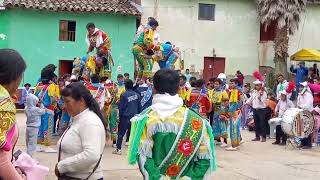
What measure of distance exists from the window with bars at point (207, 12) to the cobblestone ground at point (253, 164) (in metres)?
15.2

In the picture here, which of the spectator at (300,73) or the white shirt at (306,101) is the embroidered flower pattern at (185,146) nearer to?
the white shirt at (306,101)

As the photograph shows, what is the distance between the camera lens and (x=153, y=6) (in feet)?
89.8

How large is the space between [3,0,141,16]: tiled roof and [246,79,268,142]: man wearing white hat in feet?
41.2

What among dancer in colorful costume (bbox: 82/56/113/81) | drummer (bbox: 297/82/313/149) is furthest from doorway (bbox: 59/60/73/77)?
drummer (bbox: 297/82/313/149)

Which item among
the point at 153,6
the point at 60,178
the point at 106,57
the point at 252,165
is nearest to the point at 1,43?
the point at 153,6

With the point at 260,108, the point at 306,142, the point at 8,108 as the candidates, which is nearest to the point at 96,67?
the point at 260,108

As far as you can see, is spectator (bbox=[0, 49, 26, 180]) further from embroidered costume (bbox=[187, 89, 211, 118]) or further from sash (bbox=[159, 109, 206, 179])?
embroidered costume (bbox=[187, 89, 211, 118])

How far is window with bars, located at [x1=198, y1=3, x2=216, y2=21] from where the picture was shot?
28.4 metres

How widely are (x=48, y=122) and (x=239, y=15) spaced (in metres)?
19.2

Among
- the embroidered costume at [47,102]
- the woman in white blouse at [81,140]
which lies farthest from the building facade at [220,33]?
the woman in white blouse at [81,140]

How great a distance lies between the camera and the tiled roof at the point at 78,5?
2530cm

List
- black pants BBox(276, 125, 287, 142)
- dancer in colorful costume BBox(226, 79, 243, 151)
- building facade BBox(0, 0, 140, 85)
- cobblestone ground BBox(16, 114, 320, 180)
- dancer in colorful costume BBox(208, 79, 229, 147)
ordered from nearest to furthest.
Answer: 1. cobblestone ground BBox(16, 114, 320, 180)
2. dancer in colorful costume BBox(226, 79, 243, 151)
3. dancer in colorful costume BBox(208, 79, 229, 147)
4. black pants BBox(276, 125, 287, 142)
5. building facade BBox(0, 0, 140, 85)

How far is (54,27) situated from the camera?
26.2m

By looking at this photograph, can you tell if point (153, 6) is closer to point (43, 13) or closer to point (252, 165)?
point (43, 13)
